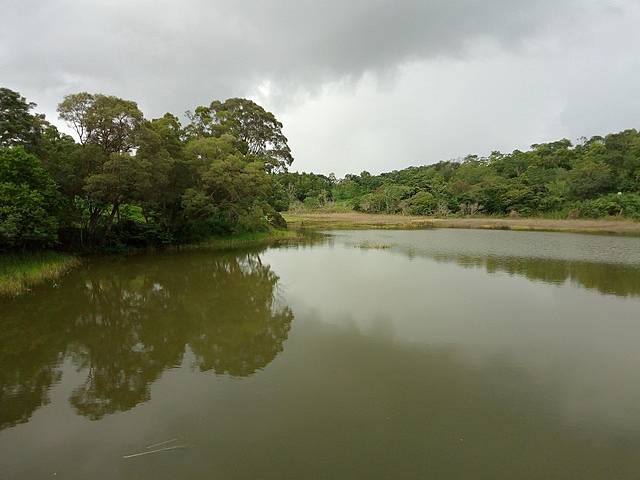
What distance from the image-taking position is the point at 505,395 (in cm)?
532

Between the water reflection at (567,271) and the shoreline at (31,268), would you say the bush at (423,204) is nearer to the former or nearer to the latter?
the water reflection at (567,271)

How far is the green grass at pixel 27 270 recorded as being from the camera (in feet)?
36.5

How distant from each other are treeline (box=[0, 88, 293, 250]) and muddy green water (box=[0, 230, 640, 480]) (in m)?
3.46

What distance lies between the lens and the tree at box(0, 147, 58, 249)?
1127cm

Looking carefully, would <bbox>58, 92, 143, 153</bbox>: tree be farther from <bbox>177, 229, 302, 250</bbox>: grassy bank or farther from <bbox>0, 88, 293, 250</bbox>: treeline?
<bbox>177, 229, 302, 250</bbox>: grassy bank

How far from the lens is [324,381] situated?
5.83 m

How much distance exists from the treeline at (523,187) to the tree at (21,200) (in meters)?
46.0

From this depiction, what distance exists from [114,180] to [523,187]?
48.2 metres

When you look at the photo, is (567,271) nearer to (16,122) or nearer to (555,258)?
(555,258)

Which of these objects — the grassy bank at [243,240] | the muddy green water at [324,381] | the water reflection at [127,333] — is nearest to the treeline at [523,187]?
the grassy bank at [243,240]

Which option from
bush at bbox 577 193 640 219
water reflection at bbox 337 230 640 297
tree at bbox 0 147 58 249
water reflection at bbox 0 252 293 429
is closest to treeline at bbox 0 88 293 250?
tree at bbox 0 147 58 249

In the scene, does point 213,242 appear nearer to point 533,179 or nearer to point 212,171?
point 212,171

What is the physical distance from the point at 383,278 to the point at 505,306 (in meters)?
4.28

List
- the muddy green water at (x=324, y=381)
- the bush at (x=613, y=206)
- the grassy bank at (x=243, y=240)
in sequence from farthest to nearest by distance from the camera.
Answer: the bush at (x=613, y=206) → the grassy bank at (x=243, y=240) → the muddy green water at (x=324, y=381)
